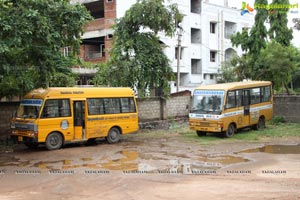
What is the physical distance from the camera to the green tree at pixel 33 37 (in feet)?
40.1

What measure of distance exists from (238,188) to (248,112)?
36.3ft

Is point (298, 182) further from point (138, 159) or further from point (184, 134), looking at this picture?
point (184, 134)

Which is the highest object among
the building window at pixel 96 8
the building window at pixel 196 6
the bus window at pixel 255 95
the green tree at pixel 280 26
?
the building window at pixel 196 6

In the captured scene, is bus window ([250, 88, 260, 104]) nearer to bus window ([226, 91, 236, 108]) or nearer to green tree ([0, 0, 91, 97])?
bus window ([226, 91, 236, 108])

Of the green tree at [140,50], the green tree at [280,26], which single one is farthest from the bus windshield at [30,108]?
the green tree at [280,26]

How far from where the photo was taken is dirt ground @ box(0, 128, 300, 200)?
845 cm

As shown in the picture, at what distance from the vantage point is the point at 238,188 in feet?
28.5

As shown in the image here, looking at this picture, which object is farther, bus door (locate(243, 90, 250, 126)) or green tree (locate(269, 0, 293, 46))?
green tree (locate(269, 0, 293, 46))

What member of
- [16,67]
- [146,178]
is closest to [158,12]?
[16,67]

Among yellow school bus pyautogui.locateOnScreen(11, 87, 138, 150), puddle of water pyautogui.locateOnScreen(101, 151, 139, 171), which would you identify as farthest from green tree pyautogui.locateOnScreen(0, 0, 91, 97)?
puddle of water pyautogui.locateOnScreen(101, 151, 139, 171)

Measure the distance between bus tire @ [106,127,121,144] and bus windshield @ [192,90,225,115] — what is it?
3.78m

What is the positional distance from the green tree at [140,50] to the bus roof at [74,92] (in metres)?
4.29

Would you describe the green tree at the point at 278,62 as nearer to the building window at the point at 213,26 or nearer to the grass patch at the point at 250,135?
the grass patch at the point at 250,135

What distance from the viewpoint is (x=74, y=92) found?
51.4 ft
